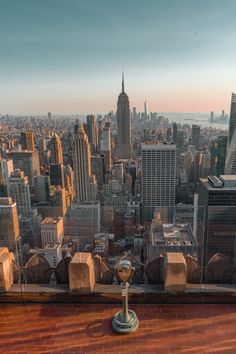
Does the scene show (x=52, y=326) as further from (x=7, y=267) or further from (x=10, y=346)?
(x=7, y=267)

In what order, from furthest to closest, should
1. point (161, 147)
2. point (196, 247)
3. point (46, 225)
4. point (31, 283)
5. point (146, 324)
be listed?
point (161, 147)
point (46, 225)
point (196, 247)
point (31, 283)
point (146, 324)

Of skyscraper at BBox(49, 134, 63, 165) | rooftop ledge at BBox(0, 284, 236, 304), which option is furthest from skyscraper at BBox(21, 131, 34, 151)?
rooftop ledge at BBox(0, 284, 236, 304)

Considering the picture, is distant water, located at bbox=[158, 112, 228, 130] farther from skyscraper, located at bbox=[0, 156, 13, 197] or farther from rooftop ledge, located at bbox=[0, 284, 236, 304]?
rooftop ledge, located at bbox=[0, 284, 236, 304]

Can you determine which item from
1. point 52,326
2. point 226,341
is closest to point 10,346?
point 52,326

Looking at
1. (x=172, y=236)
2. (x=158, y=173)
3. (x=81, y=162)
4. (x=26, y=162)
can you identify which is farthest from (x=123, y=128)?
(x=172, y=236)

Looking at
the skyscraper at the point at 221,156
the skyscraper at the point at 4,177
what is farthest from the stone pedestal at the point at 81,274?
the skyscraper at the point at 221,156
